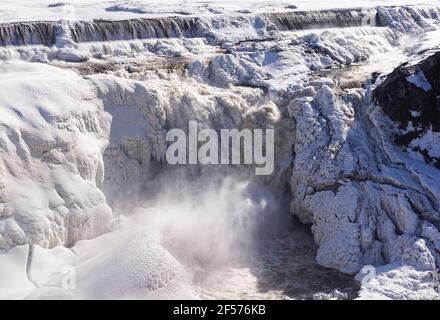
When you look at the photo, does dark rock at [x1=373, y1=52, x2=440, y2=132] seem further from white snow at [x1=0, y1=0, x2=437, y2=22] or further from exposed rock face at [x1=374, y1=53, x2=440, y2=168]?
white snow at [x1=0, y1=0, x2=437, y2=22]

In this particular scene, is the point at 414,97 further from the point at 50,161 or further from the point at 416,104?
the point at 50,161

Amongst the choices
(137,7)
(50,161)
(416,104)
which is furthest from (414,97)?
(137,7)

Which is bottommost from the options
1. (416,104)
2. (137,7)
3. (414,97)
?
(416,104)

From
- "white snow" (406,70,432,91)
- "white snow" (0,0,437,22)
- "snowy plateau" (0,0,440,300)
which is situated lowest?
"snowy plateau" (0,0,440,300)

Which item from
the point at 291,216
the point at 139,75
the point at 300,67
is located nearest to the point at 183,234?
the point at 291,216

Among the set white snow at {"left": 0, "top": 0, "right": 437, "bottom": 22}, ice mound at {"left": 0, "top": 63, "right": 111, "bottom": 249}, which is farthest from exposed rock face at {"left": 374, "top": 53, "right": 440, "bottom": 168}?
white snow at {"left": 0, "top": 0, "right": 437, "bottom": 22}

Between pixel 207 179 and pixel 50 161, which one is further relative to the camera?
pixel 207 179

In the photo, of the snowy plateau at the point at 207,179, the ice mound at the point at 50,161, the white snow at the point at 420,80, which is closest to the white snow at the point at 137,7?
the snowy plateau at the point at 207,179

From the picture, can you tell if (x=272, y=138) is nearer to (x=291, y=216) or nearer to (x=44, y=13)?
(x=291, y=216)

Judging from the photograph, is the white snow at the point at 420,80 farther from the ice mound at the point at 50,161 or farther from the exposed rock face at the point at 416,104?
the ice mound at the point at 50,161
